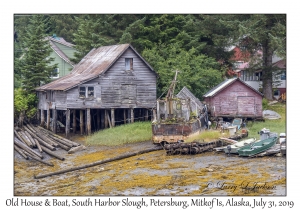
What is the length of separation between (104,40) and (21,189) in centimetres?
2604

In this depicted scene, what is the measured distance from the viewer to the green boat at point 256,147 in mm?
33812

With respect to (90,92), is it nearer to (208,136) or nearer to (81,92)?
(81,92)

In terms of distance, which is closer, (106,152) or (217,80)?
(106,152)

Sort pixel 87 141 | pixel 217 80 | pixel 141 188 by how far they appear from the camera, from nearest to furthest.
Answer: pixel 141 188 < pixel 87 141 < pixel 217 80

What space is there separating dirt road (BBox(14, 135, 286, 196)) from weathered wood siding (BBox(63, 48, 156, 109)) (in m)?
8.93

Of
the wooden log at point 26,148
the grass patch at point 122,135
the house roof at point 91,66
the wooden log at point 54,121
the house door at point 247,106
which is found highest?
the house roof at point 91,66

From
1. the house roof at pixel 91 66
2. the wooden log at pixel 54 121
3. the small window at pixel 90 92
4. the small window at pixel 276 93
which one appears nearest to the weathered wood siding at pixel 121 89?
A: the small window at pixel 90 92

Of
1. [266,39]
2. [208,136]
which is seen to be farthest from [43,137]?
[266,39]

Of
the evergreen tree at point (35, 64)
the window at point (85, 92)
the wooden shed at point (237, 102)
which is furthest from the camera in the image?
the evergreen tree at point (35, 64)

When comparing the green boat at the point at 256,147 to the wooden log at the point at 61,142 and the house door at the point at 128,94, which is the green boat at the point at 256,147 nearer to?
the wooden log at the point at 61,142

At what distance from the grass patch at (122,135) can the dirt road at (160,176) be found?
14.5ft

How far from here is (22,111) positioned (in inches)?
1849
